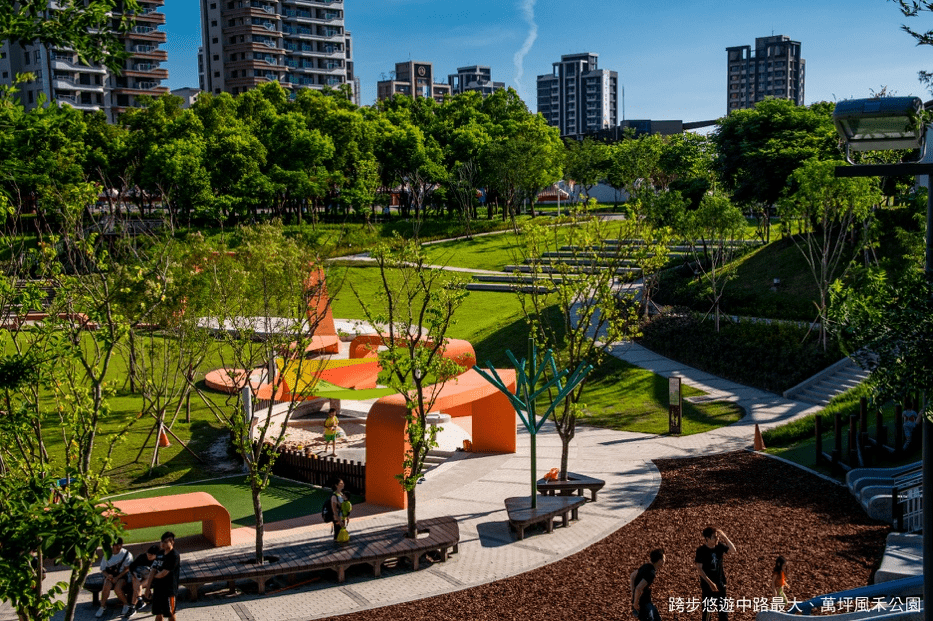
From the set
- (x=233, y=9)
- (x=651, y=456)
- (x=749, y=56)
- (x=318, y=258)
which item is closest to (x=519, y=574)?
(x=651, y=456)

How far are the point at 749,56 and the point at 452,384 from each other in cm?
19080

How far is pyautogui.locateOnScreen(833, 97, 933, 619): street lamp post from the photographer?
707cm

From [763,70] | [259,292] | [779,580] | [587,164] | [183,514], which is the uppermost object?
[763,70]

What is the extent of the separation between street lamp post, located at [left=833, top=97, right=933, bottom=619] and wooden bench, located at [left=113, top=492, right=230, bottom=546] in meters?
12.5

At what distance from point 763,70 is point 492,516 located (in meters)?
194

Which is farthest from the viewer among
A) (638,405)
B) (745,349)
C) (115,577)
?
(745,349)

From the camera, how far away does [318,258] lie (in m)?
24.4

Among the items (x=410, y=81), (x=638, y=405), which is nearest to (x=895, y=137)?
(x=638, y=405)

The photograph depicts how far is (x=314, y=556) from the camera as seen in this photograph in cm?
1485

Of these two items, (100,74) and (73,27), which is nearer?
(73,27)

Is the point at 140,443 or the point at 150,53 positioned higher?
the point at 150,53

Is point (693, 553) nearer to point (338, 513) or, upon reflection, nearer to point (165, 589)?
point (338, 513)

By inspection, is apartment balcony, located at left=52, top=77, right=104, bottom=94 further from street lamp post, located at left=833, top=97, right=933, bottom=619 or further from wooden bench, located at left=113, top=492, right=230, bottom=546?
street lamp post, located at left=833, top=97, right=933, bottom=619

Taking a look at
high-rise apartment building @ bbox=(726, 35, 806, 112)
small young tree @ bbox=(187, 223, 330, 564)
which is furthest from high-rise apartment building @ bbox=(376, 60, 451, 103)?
small young tree @ bbox=(187, 223, 330, 564)
